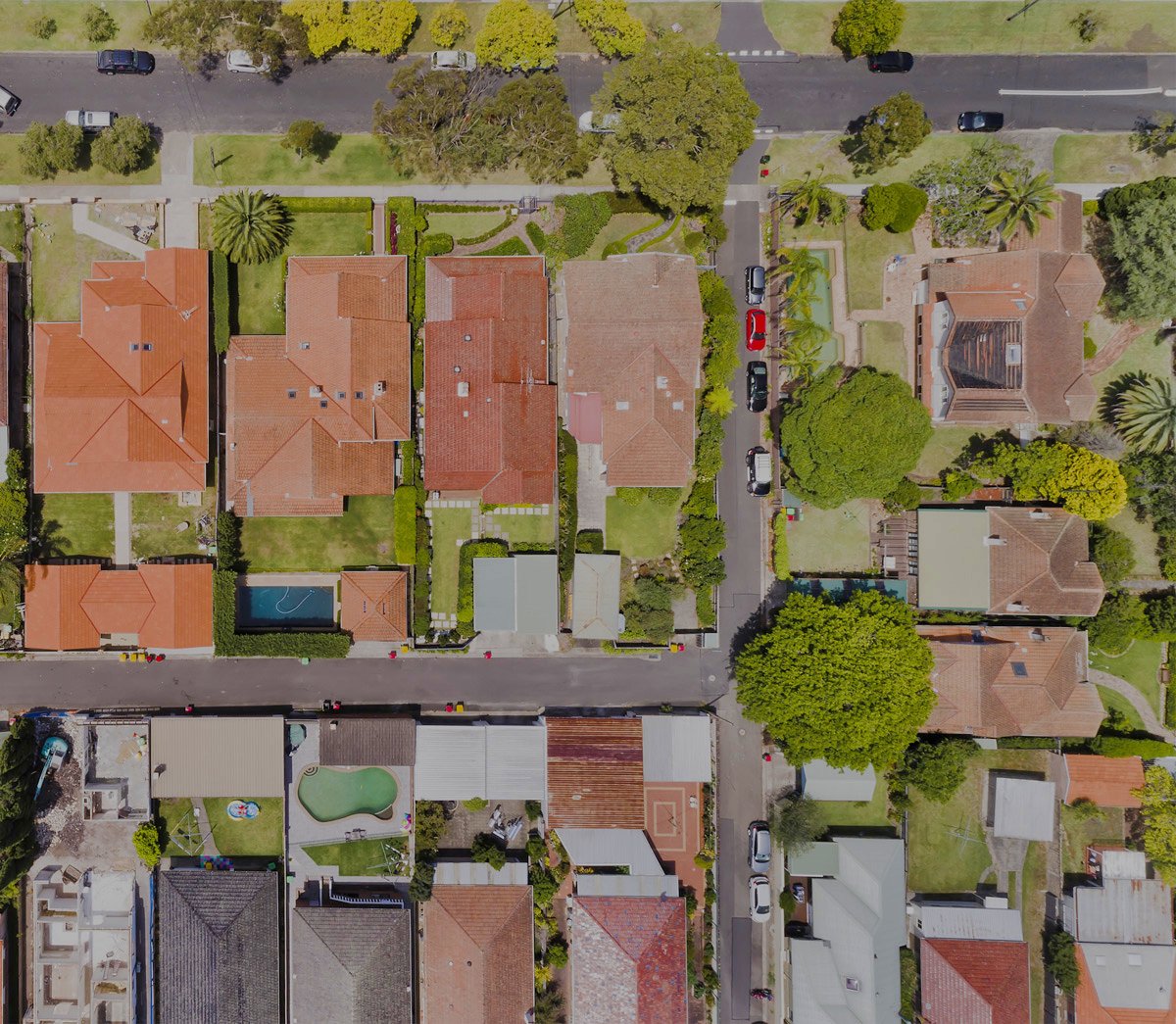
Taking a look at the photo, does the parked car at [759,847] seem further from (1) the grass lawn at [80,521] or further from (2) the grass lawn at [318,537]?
(1) the grass lawn at [80,521]

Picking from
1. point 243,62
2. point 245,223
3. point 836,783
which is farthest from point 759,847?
point 243,62

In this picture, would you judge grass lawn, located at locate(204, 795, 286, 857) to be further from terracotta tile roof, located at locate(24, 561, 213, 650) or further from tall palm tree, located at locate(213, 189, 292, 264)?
tall palm tree, located at locate(213, 189, 292, 264)

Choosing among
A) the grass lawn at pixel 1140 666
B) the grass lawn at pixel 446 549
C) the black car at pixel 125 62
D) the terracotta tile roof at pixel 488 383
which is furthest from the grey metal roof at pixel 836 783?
the black car at pixel 125 62

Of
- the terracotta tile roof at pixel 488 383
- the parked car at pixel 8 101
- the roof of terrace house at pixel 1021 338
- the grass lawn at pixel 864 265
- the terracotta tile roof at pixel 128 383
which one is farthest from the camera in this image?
the grass lawn at pixel 864 265

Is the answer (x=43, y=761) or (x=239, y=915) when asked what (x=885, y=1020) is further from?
(x=43, y=761)

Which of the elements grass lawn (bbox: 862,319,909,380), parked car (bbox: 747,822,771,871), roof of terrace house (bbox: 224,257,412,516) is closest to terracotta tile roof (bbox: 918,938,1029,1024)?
parked car (bbox: 747,822,771,871)
